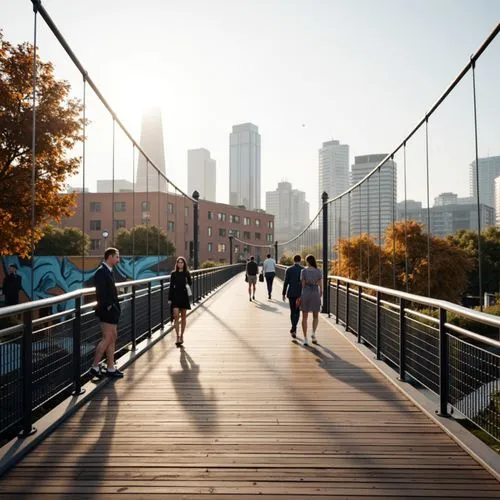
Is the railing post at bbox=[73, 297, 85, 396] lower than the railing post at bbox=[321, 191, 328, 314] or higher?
lower

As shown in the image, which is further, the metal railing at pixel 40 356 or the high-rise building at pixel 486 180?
the high-rise building at pixel 486 180

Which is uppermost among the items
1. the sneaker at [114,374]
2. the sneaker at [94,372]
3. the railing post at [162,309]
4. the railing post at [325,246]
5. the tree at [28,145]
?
the tree at [28,145]

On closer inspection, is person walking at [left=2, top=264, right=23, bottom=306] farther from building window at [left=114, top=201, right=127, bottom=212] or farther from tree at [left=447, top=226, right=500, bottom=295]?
building window at [left=114, top=201, right=127, bottom=212]

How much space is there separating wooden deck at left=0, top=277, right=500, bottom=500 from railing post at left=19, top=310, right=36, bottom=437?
209 mm

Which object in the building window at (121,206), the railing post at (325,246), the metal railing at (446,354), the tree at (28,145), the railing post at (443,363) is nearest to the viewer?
the metal railing at (446,354)

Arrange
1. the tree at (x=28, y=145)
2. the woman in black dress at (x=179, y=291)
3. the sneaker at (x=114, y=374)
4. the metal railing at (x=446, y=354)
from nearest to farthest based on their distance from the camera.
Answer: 1. the metal railing at (x=446, y=354)
2. the sneaker at (x=114, y=374)
3. the woman in black dress at (x=179, y=291)
4. the tree at (x=28, y=145)

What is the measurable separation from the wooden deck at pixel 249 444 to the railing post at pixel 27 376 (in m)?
0.21

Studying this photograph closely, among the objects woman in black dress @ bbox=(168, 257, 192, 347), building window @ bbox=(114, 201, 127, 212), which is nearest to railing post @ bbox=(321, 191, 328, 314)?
woman in black dress @ bbox=(168, 257, 192, 347)

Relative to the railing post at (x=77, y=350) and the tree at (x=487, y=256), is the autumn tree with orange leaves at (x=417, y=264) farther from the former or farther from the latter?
the railing post at (x=77, y=350)

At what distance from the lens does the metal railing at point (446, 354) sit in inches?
128

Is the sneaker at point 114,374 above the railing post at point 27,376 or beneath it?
beneath

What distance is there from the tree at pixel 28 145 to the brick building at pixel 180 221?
2503 centimetres

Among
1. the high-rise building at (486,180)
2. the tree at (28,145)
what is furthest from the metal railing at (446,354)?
the tree at (28,145)

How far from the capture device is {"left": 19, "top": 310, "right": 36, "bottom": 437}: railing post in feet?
11.6
